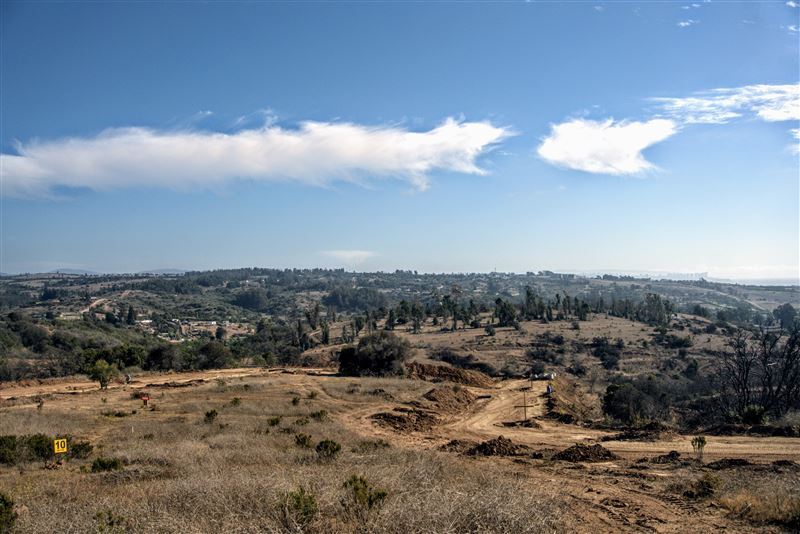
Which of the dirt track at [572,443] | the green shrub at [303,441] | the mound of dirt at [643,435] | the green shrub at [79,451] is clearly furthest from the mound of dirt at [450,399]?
the green shrub at [79,451]

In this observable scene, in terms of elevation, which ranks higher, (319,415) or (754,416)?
(754,416)

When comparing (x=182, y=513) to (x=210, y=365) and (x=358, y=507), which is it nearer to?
(x=358, y=507)

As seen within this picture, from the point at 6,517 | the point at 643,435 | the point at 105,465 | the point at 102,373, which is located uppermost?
the point at 6,517

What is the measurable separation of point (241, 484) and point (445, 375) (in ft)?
119

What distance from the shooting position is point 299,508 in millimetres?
8508

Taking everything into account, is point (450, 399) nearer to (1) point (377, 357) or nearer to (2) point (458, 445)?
(2) point (458, 445)

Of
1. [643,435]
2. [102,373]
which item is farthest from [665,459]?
[102,373]

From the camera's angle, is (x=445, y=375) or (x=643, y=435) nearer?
(x=643, y=435)

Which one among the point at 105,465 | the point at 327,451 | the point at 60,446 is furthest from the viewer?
the point at 60,446

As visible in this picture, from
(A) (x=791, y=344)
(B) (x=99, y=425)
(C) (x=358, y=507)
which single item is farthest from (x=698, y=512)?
(A) (x=791, y=344)

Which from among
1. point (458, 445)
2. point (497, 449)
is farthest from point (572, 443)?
point (458, 445)

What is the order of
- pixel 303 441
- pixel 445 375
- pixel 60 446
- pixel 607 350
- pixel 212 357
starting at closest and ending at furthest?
pixel 60 446, pixel 303 441, pixel 445 375, pixel 212 357, pixel 607 350

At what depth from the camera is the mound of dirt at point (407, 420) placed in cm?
2581

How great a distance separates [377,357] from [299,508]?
37.2m
